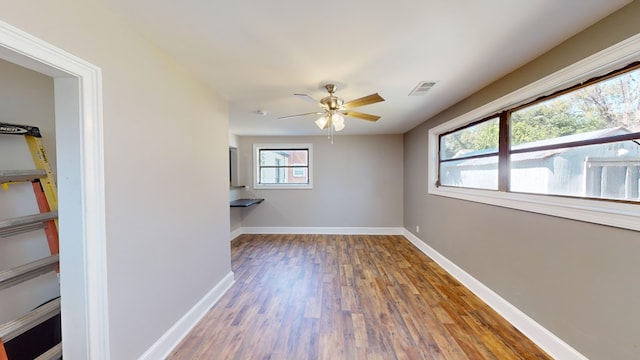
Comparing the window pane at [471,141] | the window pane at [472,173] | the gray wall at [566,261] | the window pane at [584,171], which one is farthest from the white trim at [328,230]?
the window pane at [584,171]

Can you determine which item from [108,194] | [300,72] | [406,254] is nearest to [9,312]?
[108,194]

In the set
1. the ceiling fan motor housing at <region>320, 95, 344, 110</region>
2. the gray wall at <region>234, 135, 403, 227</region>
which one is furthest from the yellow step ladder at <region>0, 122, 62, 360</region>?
the gray wall at <region>234, 135, 403, 227</region>

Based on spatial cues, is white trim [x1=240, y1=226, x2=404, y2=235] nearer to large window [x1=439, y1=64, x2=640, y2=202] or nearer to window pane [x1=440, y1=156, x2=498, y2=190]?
window pane [x1=440, y1=156, x2=498, y2=190]

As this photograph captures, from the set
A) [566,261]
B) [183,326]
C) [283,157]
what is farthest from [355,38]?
[283,157]

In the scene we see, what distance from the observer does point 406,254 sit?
4180 millimetres

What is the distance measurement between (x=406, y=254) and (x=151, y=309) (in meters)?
3.67

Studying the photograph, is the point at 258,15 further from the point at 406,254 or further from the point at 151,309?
the point at 406,254

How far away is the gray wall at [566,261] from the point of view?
1.42m

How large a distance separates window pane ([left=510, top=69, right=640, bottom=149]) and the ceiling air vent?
34.0 inches

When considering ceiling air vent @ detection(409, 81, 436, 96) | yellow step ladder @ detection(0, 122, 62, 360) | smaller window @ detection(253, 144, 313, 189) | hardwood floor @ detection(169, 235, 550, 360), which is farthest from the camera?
smaller window @ detection(253, 144, 313, 189)

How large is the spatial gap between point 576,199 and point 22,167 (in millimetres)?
3689

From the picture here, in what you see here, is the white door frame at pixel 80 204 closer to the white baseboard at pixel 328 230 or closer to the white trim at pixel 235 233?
the white trim at pixel 235 233

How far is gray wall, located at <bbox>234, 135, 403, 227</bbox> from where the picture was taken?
557 cm

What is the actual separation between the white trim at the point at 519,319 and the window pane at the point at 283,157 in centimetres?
360
